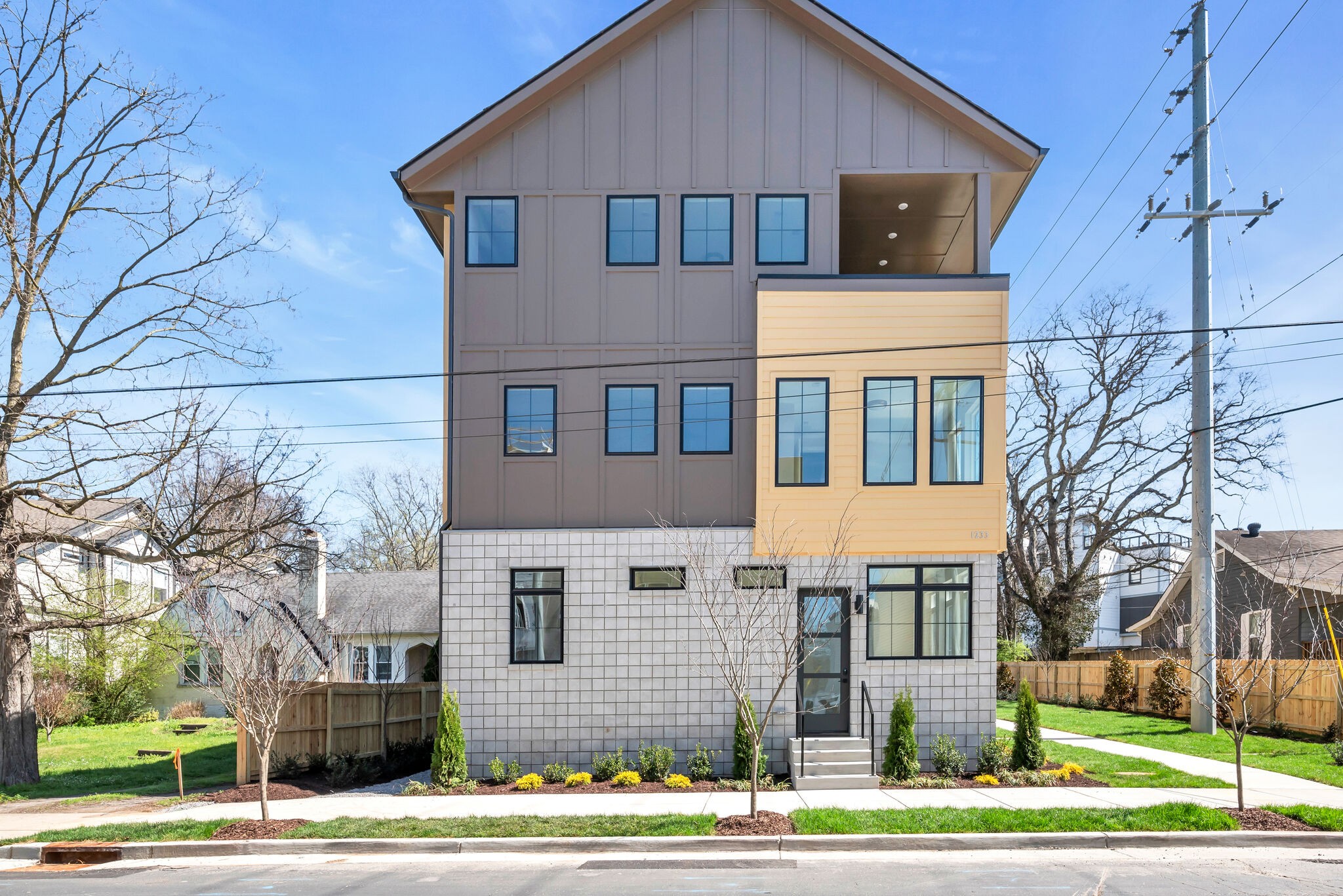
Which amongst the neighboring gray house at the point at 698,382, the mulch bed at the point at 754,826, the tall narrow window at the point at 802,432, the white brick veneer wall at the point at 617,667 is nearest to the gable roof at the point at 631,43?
the neighboring gray house at the point at 698,382

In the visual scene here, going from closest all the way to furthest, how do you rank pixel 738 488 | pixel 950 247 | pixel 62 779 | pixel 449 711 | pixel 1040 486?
pixel 449 711
pixel 738 488
pixel 62 779
pixel 950 247
pixel 1040 486

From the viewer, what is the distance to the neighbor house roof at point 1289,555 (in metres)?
25.7

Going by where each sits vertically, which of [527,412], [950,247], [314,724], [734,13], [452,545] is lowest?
[314,724]

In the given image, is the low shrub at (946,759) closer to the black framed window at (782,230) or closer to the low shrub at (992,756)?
the low shrub at (992,756)

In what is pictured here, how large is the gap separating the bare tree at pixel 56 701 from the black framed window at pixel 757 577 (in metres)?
22.2

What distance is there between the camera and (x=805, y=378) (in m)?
15.9

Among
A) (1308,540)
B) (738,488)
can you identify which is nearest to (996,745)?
(738,488)

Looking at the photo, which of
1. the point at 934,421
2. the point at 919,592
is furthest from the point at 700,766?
the point at 934,421

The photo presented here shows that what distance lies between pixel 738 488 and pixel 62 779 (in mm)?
13560

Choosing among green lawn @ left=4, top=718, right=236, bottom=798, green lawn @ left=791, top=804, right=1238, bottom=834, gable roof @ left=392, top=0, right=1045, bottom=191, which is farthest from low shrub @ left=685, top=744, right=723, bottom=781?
gable roof @ left=392, top=0, right=1045, bottom=191

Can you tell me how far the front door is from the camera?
50.9ft

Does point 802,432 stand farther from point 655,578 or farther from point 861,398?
point 655,578

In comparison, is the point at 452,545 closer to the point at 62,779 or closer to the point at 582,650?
the point at 582,650

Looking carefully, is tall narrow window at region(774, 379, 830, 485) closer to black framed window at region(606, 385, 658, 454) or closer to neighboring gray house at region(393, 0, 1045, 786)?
neighboring gray house at region(393, 0, 1045, 786)
